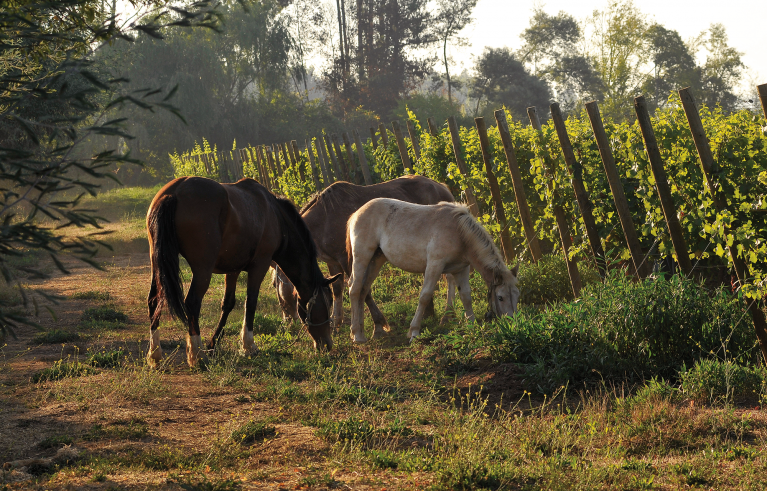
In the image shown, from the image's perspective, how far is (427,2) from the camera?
179 feet

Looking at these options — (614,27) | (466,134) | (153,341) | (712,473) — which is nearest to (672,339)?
(712,473)

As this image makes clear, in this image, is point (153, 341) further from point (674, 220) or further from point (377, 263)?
point (674, 220)

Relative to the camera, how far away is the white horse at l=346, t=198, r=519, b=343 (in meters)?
7.07

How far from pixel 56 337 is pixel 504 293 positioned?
5485mm

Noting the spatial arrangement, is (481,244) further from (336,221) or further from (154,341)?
(154,341)

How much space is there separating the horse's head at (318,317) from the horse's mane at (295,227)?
225 millimetres

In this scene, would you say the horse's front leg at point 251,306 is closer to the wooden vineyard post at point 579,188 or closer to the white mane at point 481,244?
the white mane at point 481,244

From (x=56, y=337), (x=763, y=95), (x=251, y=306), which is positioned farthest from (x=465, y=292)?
(x=56, y=337)

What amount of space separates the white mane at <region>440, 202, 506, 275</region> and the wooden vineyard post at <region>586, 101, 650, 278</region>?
1368 millimetres

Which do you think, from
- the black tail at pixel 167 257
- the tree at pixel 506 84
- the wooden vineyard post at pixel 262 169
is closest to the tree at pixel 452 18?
the tree at pixel 506 84

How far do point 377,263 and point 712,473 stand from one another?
503 centimetres

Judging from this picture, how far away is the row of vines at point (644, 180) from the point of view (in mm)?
5488

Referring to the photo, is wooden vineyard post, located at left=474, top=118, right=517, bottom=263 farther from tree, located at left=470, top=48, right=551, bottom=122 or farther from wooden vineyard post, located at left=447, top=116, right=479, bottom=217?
tree, located at left=470, top=48, right=551, bottom=122

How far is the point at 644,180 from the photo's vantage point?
22.4ft
